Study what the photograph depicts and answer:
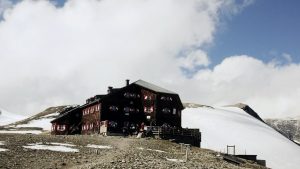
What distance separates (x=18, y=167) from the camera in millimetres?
A: 36031

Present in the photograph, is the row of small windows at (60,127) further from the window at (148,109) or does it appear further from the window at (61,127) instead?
the window at (148,109)

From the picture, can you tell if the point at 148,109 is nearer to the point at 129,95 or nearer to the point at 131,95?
the point at 131,95

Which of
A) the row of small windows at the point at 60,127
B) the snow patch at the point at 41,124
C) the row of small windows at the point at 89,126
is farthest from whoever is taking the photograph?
the snow patch at the point at 41,124

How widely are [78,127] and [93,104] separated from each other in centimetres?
1207

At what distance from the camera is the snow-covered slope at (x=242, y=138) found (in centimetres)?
10512

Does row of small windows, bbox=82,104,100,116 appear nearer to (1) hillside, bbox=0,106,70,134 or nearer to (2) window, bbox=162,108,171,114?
(2) window, bbox=162,108,171,114

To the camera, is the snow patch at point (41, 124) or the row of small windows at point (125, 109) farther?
the snow patch at point (41, 124)

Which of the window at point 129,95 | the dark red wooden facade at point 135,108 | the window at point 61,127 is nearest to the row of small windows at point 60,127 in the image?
the window at point 61,127

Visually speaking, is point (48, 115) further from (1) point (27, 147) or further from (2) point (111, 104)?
(1) point (27, 147)

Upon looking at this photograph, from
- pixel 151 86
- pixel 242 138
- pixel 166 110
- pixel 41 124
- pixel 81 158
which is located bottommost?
pixel 81 158

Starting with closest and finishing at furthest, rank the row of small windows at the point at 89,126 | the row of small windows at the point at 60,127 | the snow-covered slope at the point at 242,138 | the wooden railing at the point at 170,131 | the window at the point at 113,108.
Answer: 1. the wooden railing at the point at 170,131
2. the window at the point at 113,108
3. the row of small windows at the point at 89,126
4. the snow-covered slope at the point at 242,138
5. the row of small windows at the point at 60,127

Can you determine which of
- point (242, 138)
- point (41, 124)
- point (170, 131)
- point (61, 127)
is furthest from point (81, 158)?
point (41, 124)

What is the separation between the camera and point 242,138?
120688 mm

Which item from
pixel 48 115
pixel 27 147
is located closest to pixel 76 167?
pixel 27 147
